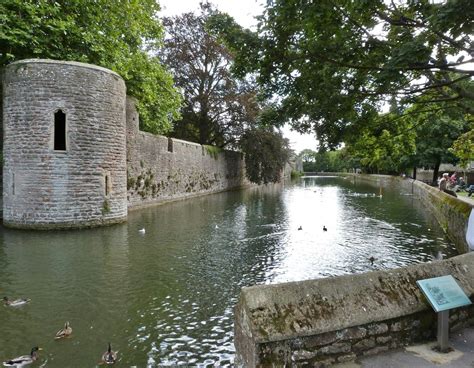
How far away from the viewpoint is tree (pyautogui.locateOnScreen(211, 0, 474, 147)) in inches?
213

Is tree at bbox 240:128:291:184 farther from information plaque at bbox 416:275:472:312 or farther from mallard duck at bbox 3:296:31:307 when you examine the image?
information plaque at bbox 416:275:472:312

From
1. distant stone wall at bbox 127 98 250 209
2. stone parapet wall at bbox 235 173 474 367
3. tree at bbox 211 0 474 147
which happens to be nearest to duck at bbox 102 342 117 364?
stone parapet wall at bbox 235 173 474 367

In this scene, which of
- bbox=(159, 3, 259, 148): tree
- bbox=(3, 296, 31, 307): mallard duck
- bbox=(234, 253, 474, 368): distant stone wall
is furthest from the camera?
bbox=(159, 3, 259, 148): tree

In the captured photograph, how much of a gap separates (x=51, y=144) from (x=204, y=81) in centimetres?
2130

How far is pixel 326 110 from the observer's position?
757 cm

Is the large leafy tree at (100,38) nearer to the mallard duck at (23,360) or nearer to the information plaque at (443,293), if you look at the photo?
the mallard duck at (23,360)

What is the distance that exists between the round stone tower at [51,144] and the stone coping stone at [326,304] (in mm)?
10989

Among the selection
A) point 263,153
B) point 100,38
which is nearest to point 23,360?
point 100,38

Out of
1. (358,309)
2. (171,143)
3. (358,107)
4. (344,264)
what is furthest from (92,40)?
(358,309)

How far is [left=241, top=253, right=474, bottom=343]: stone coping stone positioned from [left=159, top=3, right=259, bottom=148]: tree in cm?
2753

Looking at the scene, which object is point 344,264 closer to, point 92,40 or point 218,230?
point 218,230

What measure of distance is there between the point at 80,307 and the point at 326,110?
230 inches

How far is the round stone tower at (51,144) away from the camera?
485 inches

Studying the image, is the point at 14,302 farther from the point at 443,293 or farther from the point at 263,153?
the point at 263,153
